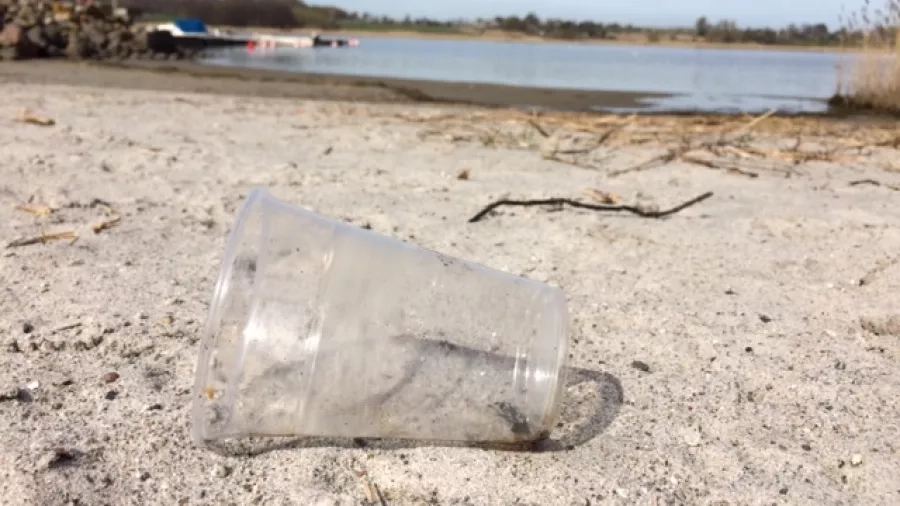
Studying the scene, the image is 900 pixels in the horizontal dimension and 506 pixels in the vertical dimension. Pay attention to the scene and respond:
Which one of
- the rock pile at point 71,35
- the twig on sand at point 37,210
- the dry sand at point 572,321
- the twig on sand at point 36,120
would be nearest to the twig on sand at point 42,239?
the dry sand at point 572,321

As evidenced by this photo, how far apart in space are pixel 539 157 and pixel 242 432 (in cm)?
305

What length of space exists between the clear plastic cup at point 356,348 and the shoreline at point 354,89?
7.03 meters

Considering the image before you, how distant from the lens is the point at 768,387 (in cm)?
147

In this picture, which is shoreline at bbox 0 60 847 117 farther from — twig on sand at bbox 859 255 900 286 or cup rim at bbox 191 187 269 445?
cup rim at bbox 191 187 269 445

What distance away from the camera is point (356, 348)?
113 cm

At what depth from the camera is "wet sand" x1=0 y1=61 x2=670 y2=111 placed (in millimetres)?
8445

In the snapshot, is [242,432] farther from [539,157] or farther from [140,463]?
[539,157]

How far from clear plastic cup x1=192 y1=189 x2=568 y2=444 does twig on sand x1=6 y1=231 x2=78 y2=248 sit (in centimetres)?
121

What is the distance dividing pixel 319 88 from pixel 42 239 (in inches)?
304

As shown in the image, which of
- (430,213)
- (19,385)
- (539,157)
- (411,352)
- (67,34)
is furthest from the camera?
(67,34)

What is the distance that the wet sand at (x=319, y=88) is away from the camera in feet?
27.7

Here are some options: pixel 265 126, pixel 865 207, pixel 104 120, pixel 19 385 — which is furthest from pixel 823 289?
pixel 104 120

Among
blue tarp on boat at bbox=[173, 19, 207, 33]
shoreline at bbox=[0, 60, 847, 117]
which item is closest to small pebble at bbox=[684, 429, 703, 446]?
shoreline at bbox=[0, 60, 847, 117]

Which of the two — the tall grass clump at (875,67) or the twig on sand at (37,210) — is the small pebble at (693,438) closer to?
the twig on sand at (37,210)
